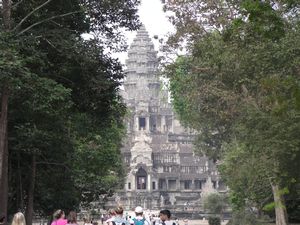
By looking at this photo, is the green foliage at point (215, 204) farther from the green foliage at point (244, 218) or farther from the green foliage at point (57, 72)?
the green foliage at point (57, 72)

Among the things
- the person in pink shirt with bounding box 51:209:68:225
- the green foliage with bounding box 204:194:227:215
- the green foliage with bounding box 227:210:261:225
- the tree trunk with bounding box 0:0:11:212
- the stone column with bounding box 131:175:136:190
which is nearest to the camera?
the person in pink shirt with bounding box 51:209:68:225

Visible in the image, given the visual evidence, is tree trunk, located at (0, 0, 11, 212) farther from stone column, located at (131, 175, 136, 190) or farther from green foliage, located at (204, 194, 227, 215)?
stone column, located at (131, 175, 136, 190)

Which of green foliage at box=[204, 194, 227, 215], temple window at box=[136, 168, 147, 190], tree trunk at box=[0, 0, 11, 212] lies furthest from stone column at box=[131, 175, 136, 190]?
tree trunk at box=[0, 0, 11, 212]

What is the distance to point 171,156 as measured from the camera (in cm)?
11925

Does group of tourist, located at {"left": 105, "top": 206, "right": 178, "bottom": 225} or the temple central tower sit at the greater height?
the temple central tower

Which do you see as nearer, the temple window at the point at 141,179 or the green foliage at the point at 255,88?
the green foliage at the point at 255,88

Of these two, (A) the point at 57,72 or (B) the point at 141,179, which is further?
(B) the point at 141,179

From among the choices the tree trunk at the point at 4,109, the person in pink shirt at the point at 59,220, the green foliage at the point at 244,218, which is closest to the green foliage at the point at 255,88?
the green foliage at the point at 244,218

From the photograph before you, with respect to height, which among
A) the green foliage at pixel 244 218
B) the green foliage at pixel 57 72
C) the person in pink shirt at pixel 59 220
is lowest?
the person in pink shirt at pixel 59 220

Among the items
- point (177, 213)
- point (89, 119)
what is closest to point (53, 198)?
point (89, 119)

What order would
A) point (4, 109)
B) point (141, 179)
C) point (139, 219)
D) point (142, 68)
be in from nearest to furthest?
1. point (139, 219)
2. point (4, 109)
3. point (141, 179)
4. point (142, 68)

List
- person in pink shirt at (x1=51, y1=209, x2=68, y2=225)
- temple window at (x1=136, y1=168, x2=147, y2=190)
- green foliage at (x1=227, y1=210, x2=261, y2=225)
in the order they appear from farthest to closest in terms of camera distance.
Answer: temple window at (x1=136, y1=168, x2=147, y2=190) < green foliage at (x1=227, y1=210, x2=261, y2=225) < person in pink shirt at (x1=51, y1=209, x2=68, y2=225)

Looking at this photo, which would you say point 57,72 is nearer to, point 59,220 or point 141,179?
point 59,220

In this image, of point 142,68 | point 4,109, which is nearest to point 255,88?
point 4,109
